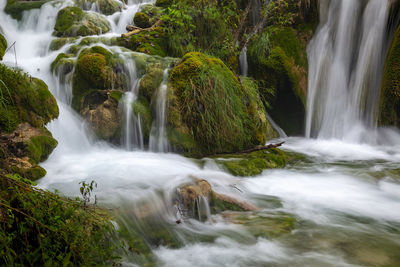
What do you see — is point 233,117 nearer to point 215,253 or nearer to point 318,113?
point 215,253

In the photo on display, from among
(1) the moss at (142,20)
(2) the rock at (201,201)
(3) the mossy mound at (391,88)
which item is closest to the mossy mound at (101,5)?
(1) the moss at (142,20)

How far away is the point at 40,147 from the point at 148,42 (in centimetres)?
490

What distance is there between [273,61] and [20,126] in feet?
21.1

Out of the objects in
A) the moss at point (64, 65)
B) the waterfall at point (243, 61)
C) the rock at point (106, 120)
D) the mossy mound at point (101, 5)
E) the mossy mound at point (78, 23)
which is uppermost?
the mossy mound at point (101, 5)

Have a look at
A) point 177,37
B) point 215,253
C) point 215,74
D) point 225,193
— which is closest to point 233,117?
point 215,74

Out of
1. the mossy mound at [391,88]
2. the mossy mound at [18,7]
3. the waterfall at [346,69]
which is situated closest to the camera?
the mossy mound at [391,88]

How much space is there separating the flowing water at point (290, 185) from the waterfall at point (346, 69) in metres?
0.03

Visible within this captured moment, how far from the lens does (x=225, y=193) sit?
385cm

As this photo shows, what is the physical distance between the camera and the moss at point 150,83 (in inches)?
233

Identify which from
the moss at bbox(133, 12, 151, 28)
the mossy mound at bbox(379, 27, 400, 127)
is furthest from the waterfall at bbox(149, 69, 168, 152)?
the moss at bbox(133, 12, 151, 28)

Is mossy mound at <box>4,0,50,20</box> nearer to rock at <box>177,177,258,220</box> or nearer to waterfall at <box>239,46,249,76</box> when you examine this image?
waterfall at <box>239,46,249,76</box>

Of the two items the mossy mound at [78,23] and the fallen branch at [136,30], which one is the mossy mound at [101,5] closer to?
the mossy mound at [78,23]

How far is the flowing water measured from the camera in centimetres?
277

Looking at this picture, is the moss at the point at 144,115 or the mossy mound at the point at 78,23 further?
the mossy mound at the point at 78,23
